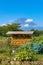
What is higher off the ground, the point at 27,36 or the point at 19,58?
the point at 27,36

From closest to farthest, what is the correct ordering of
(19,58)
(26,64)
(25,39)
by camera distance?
(26,64)
(19,58)
(25,39)

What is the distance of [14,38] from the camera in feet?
72.3

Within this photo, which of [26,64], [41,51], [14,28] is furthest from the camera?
[14,28]

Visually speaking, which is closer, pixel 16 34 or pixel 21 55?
pixel 21 55

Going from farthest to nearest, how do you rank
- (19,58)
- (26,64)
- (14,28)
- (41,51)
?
(14,28)
(41,51)
(19,58)
(26,64)

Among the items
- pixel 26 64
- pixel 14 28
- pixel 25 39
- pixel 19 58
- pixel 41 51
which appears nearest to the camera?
pixel 26 64

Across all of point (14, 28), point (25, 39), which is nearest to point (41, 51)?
point (25, 39)

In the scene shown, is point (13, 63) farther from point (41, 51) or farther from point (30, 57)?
point (41, 51)

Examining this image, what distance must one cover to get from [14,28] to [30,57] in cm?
3454

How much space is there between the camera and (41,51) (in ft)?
50.3

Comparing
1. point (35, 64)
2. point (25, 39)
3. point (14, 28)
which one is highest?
point (14, 28)

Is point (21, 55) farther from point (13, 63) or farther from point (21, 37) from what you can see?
point (21, 37)

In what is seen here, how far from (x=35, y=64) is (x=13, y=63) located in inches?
41.2

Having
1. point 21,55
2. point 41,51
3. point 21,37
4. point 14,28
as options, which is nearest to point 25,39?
point 21,37
